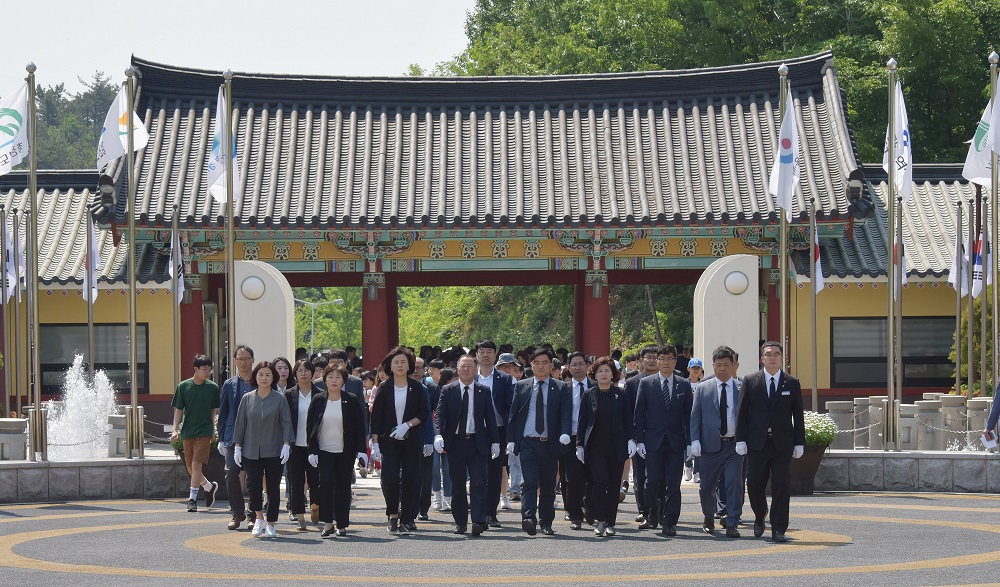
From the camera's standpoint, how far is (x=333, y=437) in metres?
14.5

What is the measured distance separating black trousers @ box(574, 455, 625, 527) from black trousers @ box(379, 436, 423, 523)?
5.40ft

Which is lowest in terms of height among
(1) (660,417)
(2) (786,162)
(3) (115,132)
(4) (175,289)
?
(1) (660,417)

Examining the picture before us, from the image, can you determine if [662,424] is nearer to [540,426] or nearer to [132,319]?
[540,426]

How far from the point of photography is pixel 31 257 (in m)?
19.5

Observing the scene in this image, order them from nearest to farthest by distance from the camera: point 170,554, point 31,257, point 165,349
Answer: point 170,554
point 31,257
point 165,349

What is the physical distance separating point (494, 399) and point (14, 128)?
25.2 ft

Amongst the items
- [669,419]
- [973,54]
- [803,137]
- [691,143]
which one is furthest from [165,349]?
[973,54]

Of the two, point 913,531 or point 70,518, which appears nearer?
point 913,531

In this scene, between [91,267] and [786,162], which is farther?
[91,267]

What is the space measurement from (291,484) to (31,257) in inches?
253

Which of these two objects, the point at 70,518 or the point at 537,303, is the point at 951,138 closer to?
the point at 537,303

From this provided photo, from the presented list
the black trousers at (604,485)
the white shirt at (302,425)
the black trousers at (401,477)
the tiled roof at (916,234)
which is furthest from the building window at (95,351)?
the black trousers at (604,485)

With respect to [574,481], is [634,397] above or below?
above

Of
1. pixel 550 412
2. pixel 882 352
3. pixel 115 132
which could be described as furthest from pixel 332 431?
pixel 882 352
